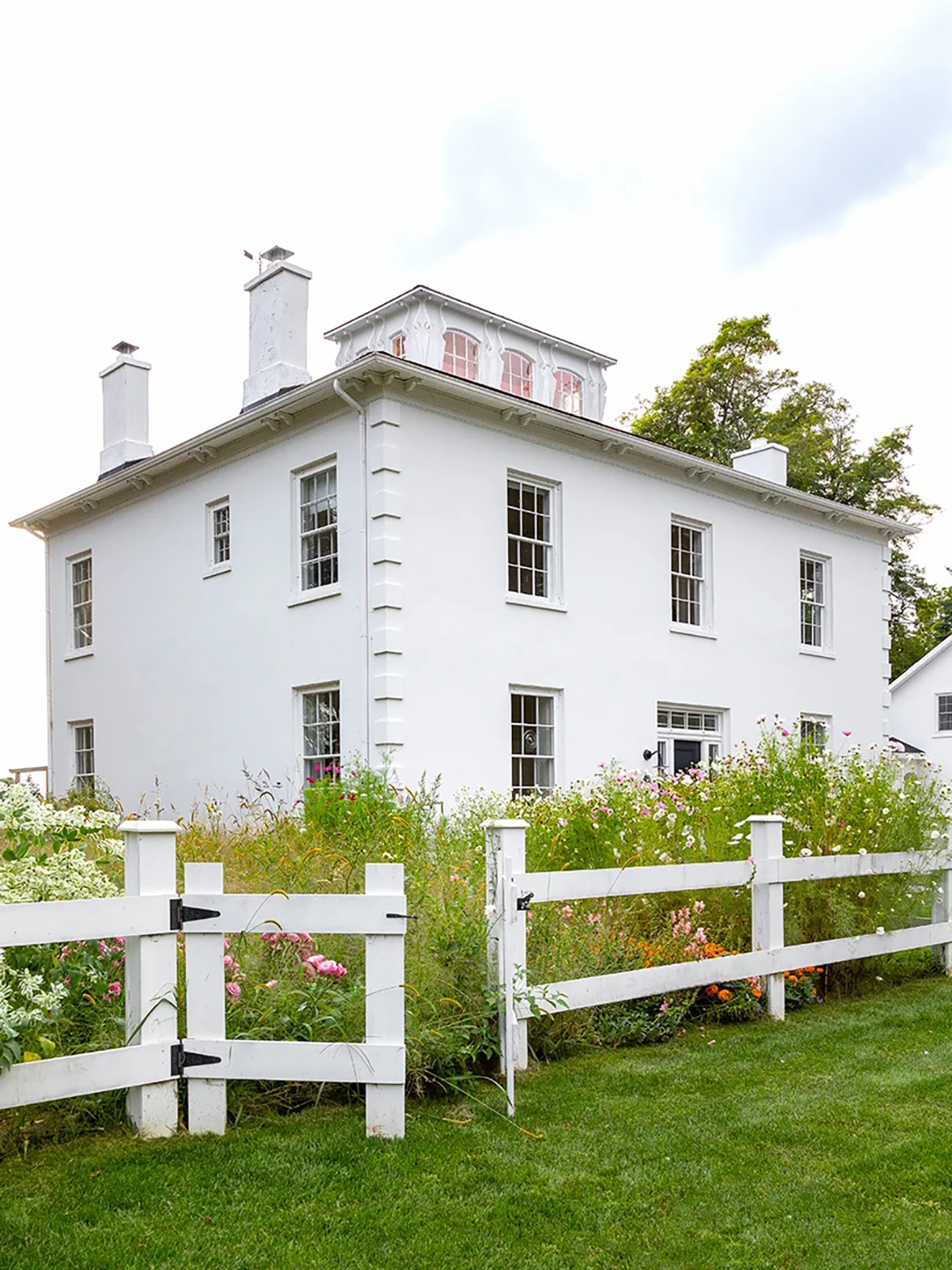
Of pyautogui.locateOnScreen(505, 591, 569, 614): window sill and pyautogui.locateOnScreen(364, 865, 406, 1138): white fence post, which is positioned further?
pyautogui.locateOnScreen(505, 591, 569, 614): window sill

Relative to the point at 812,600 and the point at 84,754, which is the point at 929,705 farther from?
the point at 84,754

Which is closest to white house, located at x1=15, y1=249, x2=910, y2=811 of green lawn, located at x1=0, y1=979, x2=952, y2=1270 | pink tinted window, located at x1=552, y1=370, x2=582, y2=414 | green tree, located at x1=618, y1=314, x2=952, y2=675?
pink tinted window, located at x1=552, y1=370, x2=582, y2=414

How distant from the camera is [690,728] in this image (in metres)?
17.3

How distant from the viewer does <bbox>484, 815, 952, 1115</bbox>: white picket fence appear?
5.55 meters

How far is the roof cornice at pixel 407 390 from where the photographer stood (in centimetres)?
1315

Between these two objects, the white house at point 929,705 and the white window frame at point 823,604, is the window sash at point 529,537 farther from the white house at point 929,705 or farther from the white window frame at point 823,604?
the white house at point 929,705

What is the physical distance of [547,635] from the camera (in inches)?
583

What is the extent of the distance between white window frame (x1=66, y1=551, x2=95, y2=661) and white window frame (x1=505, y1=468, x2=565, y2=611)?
805 centimetres

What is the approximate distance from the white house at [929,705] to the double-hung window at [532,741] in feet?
66.8

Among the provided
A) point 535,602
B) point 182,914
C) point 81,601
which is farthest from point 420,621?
point 81,601

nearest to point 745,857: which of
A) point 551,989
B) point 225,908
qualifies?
point 551,989

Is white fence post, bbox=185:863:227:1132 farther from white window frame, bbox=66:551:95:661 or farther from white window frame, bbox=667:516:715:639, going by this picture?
white window frame, bbox=66:551:95:661

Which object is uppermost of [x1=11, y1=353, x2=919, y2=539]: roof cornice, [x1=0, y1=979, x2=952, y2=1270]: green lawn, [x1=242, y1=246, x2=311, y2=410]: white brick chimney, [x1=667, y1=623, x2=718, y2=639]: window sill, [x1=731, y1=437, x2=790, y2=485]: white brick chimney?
[x1=242, y1=246, x2=311, y2=410]: white brick chimney

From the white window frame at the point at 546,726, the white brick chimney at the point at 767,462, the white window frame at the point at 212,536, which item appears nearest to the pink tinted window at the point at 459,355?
the white window frame at the point at 212,536
